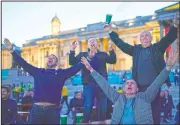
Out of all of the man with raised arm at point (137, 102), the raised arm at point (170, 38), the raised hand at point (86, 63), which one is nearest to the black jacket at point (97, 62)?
the raised hand at point (86, 63)

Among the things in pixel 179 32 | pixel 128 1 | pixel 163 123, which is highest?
pixel 128 1

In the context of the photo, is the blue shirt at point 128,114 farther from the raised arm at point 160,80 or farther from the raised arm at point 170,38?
the raised arm at point 170,38

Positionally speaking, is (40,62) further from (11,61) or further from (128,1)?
(128,1)

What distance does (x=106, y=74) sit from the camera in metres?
3.51

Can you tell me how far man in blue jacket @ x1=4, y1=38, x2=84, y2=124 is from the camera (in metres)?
3.32

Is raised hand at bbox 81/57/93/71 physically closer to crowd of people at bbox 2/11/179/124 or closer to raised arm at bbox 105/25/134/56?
crowd of people at bbox 2/11/179/124

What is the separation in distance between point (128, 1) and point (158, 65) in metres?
0.81

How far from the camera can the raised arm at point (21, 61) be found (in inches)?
137

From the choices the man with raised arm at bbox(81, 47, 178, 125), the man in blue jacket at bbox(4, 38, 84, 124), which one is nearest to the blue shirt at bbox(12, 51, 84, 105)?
the man in blue jacket at bbox(4, 38, 84, 124)

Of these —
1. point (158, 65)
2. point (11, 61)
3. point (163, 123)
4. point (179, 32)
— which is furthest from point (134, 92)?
point (11, 61)

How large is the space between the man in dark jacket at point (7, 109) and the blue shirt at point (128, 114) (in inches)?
51.4

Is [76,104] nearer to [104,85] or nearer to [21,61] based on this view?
[104,85]

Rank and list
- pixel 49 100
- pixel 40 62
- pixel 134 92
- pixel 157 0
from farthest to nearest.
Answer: pixel 40 62 < pixel 157 0 < pixel 49 100 < pixel 134 92

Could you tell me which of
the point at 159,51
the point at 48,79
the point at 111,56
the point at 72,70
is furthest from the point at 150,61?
the point at 48,79
